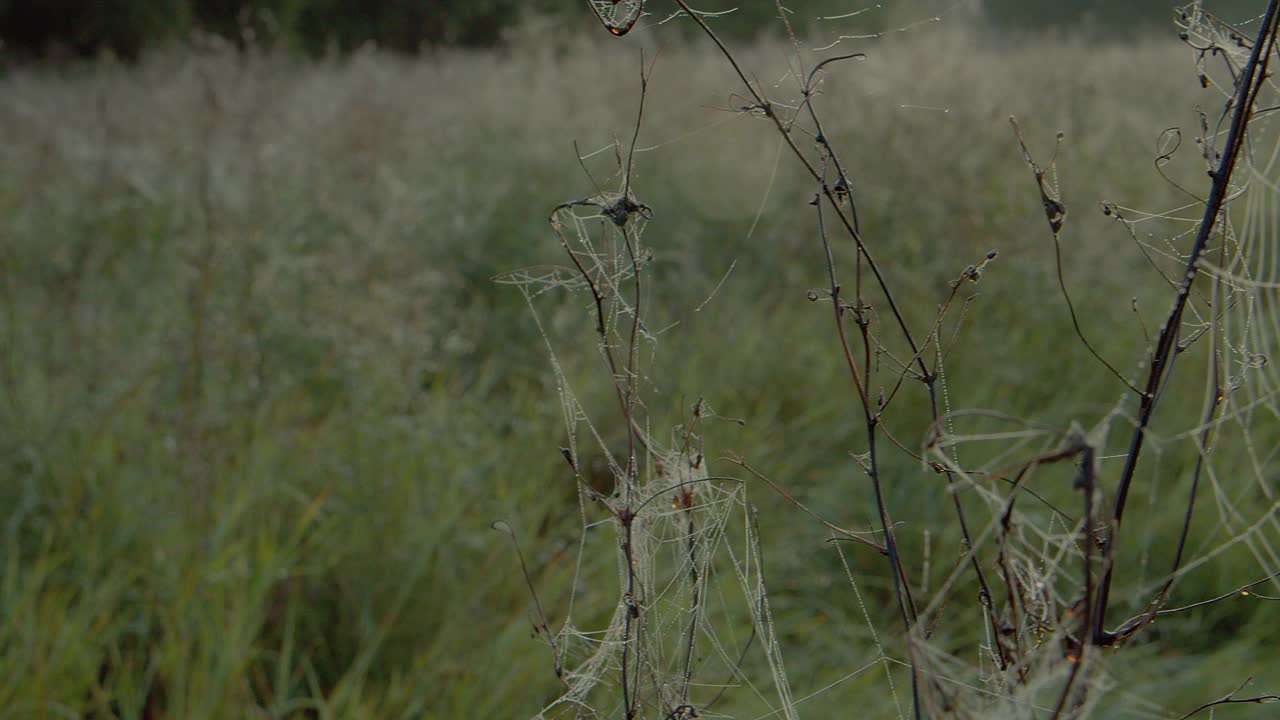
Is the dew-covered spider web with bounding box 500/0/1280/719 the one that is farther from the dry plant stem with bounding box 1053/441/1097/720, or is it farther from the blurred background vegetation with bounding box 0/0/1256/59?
the blurred background vegetation with bounding box 0/0/1256/59

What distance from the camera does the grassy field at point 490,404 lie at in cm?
197

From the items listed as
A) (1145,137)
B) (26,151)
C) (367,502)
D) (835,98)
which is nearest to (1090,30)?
(1145,137)

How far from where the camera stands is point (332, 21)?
16891mm

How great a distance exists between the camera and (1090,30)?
19.8ft

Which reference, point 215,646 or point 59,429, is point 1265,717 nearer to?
point 215,646

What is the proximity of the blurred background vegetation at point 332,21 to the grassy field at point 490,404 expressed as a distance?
4418 mm

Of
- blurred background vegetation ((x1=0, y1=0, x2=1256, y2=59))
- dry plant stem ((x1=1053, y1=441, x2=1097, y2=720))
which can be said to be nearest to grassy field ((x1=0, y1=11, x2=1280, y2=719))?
dry plant stem ((x1=1053, y1=441, x2=1097, y2=720))

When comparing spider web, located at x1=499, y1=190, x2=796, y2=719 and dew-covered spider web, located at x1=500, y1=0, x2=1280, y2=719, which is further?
spider web, located at x1=499, y1=190, x2=796, y2=719

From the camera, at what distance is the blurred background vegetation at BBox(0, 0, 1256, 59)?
39.8 feet

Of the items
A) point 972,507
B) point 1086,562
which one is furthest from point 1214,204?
point 972,507

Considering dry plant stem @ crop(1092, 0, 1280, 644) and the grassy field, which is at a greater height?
dry plant stem @ crop(1092, 0, 1280, 644)

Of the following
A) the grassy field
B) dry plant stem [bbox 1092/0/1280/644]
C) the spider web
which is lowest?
the grassy field

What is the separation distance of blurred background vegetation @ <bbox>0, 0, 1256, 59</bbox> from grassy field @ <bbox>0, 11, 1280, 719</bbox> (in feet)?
14.5

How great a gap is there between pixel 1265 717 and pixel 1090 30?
5.18m
